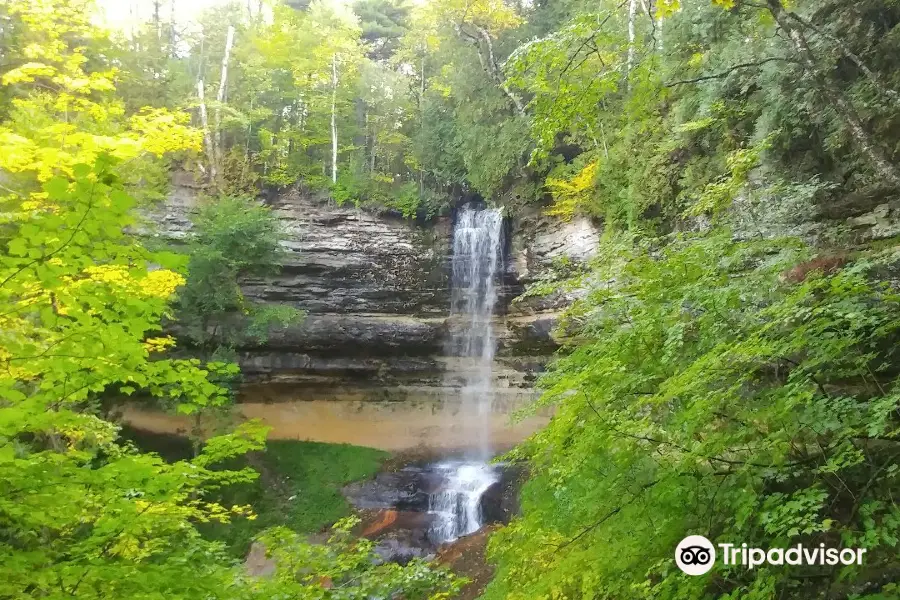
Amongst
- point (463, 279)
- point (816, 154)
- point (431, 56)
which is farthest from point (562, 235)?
point (431, 56)

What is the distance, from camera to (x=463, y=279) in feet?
56.6

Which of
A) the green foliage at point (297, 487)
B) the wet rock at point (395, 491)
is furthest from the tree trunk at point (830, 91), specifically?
the green foliage at point (297, 487)

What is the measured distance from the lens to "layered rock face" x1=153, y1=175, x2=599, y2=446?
1650 cm

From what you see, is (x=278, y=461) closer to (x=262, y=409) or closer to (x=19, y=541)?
(x=262, y=409)

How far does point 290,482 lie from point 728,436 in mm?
13117

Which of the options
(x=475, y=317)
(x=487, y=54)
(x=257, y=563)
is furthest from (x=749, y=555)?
(x=487, y=54)

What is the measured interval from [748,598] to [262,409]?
16932 millimetres

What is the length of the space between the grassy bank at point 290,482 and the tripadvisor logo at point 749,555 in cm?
991

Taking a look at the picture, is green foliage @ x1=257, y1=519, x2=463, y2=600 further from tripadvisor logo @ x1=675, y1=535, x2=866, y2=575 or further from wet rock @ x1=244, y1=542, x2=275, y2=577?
wet rock @ x1=244, y1=542, x2=275, y2=577

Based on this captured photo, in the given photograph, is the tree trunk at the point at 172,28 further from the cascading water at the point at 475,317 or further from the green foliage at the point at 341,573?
the green foliage at the point at 341,573

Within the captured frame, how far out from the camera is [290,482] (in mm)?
13797

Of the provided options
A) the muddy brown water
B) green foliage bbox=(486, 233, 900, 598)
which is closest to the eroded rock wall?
the muddy brown water

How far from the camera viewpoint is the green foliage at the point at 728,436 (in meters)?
2.67

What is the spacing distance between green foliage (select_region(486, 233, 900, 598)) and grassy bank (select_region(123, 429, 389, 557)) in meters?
8.52
